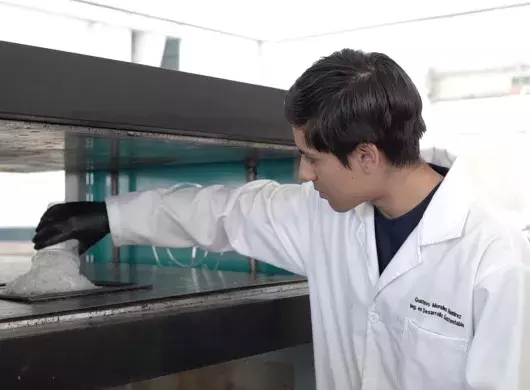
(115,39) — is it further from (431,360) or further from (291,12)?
(431,360)

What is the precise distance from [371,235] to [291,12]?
166cm

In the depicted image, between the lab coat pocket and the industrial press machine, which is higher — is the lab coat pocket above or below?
below

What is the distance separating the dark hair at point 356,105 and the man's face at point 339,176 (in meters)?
0.01

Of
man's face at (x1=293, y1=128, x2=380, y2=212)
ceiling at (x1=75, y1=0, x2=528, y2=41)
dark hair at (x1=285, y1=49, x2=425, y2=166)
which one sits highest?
ceiling at (x1=75, y1=0, x2=528, y2=41)

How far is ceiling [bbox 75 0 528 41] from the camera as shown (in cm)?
225

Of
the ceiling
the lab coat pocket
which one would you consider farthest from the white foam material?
the ceiling

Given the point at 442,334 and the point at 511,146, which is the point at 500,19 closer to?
the point at 511,146

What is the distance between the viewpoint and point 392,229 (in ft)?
3.43

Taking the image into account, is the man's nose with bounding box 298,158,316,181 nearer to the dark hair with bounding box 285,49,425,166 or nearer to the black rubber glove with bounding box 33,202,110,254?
the dark hair with bounding box 285,49,425,166

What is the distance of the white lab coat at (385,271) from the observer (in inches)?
34.2

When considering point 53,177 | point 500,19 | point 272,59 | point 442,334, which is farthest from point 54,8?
point 442,334

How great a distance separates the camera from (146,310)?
963 mm

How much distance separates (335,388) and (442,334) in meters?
0.26

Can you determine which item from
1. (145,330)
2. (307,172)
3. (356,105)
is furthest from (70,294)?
(356,105)
